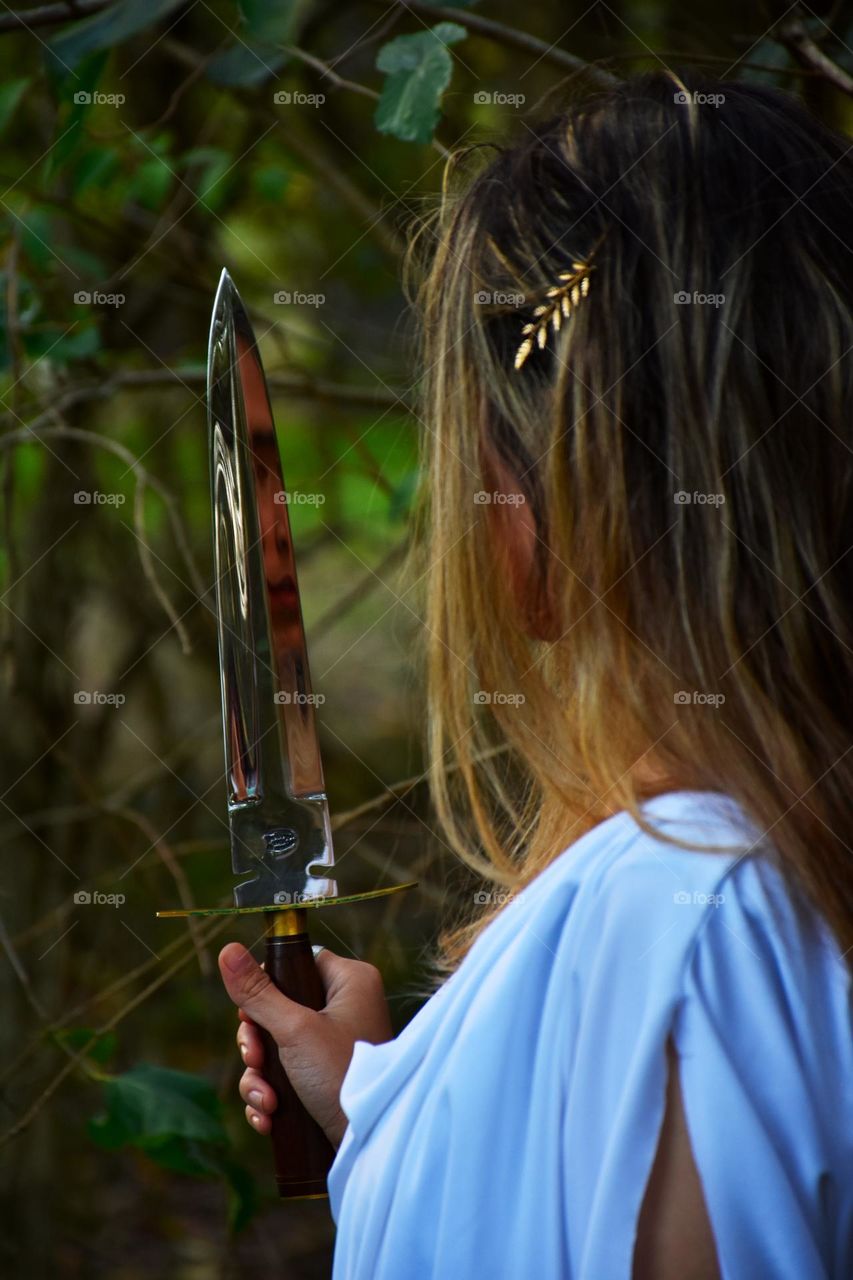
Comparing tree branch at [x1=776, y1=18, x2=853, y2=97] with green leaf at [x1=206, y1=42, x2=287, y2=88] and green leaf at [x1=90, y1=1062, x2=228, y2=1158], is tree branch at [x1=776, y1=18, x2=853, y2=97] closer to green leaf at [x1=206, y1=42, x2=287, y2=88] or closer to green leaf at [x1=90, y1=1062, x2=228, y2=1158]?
green leaf at [x1=206, y1=42, x2=287, y2=88]

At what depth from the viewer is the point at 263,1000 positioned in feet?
1.91

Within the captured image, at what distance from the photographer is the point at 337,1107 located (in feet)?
1.94

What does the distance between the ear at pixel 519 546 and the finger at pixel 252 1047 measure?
0.27 meters

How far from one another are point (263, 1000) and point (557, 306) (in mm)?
373

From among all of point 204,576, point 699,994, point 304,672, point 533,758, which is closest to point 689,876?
point 699,994

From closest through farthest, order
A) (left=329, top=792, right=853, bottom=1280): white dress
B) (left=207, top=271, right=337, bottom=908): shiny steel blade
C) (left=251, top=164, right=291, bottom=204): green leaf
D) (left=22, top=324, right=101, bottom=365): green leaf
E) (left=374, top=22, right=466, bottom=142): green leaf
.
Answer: (left=329, top=792, right=853, bottom=1280): white dress < (left=207, top=271, right=337, bottom=908): shiny steel blade < (left=374, top=22, right=466, bottom=142): green leaf < (left=22, top=324, right=101, bottom=365): green leaf < (left=251, top=164, right=291, bottom=204): green leaf

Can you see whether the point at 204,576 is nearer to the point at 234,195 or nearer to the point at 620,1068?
the point at 234,195

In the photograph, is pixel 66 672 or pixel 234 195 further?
pixel 66 672

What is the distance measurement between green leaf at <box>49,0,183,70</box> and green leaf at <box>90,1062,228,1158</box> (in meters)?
0.86

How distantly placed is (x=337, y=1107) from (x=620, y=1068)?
250 millimetres

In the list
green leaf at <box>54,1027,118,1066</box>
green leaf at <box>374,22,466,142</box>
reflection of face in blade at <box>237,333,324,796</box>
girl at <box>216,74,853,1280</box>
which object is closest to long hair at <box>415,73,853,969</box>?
girl at <box>216,74,853,1280</box>

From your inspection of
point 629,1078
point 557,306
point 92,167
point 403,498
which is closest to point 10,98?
point 92,167

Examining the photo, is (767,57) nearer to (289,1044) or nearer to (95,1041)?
(289,1044)

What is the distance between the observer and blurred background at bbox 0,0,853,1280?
45.6 inches
